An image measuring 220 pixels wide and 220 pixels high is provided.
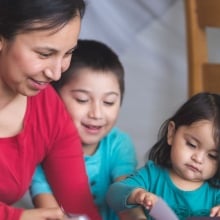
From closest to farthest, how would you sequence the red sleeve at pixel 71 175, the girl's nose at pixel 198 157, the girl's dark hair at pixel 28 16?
the girl's dark hair at pixel 28 16, the girl's nose at pixel 198 157, the red sleeve at pixel 71 175

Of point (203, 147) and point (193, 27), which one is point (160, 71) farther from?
point (203, 147)

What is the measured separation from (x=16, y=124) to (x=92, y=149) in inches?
9.5

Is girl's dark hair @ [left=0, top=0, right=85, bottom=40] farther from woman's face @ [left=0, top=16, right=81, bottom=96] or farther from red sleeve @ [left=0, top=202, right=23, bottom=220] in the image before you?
red sleeve @ [left=0, top=202, right=23, bottom=220]

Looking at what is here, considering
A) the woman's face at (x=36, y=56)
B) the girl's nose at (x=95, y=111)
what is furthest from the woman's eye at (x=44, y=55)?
the girl's nose at (x=95, y=111)

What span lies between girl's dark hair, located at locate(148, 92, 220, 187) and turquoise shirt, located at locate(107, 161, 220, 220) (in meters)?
0.02

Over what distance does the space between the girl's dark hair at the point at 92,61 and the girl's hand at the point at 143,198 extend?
309 millimetres

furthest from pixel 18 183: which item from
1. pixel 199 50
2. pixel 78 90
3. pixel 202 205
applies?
pixel 199 50

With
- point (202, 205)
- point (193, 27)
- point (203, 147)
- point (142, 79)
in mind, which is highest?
point (193, 27)

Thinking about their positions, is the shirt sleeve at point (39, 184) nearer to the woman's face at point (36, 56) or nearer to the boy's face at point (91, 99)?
the boy's face at point (91, 99)

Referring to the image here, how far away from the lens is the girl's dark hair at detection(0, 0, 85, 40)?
2.92 ft

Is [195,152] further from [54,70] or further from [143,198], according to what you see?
[54,70]

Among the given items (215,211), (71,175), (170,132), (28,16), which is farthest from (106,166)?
(28,16)

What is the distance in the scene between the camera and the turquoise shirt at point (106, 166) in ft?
3.94

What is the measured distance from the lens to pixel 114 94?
1177 mm
